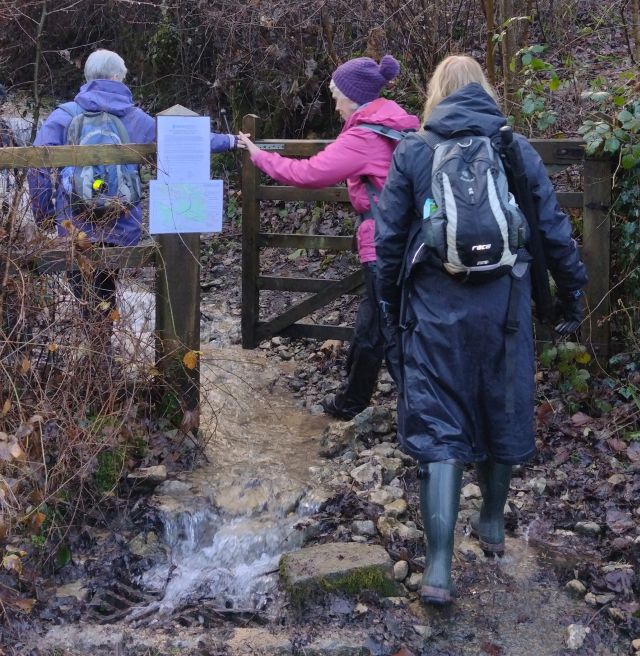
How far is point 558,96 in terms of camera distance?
7043 mm

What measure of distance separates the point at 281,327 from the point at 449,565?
10.5ft

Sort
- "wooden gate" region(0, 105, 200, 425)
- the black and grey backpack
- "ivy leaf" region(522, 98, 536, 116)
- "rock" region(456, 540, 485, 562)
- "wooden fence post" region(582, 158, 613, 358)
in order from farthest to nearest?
"ivy leaf" region(522, 98, 536, 116), "wooden fence post" region(582, 158, 613, 358), "wooden gate" region(0, 105, 200, 425), "rock" region(456, 540, 485, 562), the black and grey backpack

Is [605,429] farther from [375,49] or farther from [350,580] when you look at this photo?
[375,49]

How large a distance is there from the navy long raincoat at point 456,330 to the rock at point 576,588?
0.67 m

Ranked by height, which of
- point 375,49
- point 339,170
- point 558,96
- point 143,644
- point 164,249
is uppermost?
point 375,49

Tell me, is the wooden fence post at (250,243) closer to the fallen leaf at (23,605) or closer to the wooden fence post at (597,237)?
the wooden fence post at (597,237)

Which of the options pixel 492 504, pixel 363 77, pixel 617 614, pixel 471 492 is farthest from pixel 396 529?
pixel 363 77

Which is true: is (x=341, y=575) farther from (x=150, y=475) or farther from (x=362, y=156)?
(x=362, y=156)

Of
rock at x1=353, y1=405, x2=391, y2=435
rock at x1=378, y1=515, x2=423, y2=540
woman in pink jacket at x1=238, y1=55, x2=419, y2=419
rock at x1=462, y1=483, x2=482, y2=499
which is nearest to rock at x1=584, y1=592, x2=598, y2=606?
rock at x1=378, y1=515, x2=423, y2=540

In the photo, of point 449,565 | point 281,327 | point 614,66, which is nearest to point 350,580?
point 449,565

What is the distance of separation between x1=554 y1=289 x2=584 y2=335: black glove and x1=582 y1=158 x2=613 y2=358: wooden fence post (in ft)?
5.04

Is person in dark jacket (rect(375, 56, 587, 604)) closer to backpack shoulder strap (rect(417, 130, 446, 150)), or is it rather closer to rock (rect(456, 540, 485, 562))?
backpack shoulder strap (rect(417, 130, 446, 150))

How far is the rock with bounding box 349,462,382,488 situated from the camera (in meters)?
4.96

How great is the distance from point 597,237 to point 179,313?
257 cm
